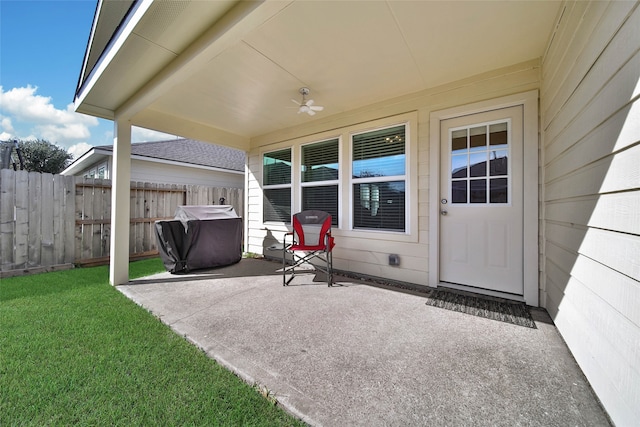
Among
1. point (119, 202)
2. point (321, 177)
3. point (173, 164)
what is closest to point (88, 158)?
point (173, 164)

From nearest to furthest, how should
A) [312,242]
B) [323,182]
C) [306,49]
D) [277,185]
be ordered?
1. [306,49]
2. [323,182]
3. [312,242]
4. [277,185]

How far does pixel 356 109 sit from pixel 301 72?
3.97 feet

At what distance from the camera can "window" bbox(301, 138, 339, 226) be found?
13.1 ft

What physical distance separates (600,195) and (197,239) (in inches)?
172

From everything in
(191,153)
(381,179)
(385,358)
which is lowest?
(385,358)

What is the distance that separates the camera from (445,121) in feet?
9.75

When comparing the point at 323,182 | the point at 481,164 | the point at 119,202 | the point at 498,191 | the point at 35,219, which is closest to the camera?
the point at 498,191

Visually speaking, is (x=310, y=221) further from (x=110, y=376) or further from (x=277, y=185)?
(x=110, y=376)

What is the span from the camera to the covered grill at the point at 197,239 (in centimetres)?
377

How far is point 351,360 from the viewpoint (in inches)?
64.2

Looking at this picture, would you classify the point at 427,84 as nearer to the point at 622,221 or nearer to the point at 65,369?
the point at 622,221

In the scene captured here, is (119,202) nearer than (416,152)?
No

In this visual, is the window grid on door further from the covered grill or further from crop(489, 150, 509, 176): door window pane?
the covered grill

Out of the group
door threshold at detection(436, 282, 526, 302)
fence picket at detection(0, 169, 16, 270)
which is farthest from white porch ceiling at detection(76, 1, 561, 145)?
door threshold at detection(436, 282, 526, 302)
